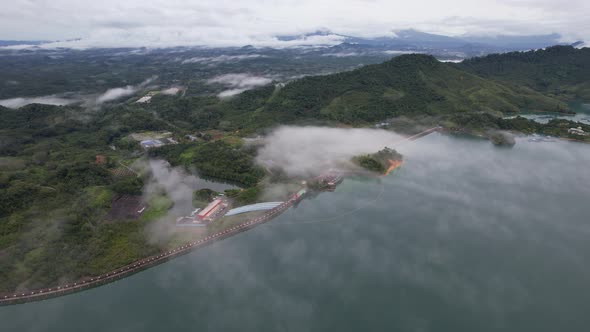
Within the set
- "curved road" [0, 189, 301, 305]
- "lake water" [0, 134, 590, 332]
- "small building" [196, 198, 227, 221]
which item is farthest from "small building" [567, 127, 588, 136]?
"small building" [196, 198, 227, 221]

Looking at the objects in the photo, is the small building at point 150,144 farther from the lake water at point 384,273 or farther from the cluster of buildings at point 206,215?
the lake water at point 384,273

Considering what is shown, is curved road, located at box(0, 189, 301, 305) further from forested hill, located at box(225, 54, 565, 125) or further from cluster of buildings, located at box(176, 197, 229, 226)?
forested hill, located at box(225, 54, 565, 125)

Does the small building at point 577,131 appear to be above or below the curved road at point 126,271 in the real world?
above

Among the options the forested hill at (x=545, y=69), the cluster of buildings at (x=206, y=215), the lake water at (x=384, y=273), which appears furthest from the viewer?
the forested hill at (x=545, y=69)

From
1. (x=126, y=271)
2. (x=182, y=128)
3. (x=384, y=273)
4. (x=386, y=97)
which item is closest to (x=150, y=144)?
(x=182, y=128)

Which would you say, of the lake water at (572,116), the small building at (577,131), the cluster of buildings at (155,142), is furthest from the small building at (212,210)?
the lake water at (572,116)
